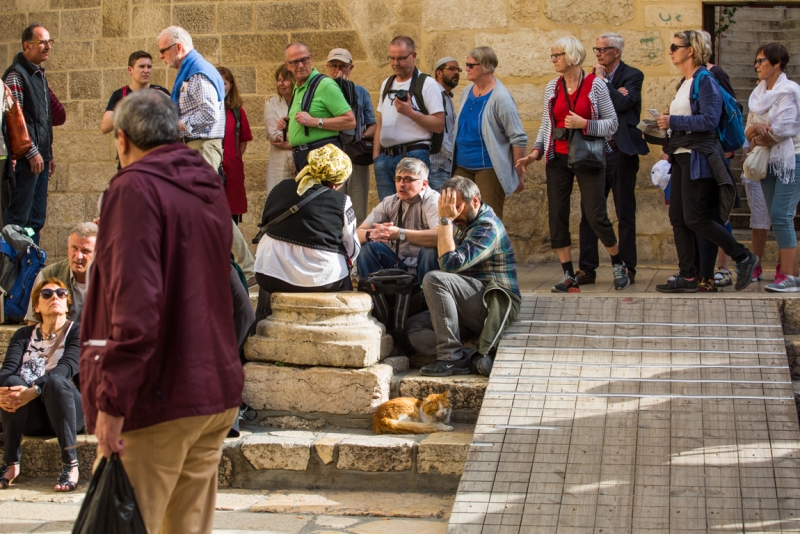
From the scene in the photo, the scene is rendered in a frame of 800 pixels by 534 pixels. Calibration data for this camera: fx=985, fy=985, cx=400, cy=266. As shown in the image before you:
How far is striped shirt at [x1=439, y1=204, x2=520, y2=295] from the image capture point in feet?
19.5

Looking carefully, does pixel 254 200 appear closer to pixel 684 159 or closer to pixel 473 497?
pixel 684 159

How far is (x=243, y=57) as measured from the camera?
9.54m

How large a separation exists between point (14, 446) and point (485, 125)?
154 inches

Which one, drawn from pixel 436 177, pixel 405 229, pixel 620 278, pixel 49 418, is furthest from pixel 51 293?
pixel 620 278

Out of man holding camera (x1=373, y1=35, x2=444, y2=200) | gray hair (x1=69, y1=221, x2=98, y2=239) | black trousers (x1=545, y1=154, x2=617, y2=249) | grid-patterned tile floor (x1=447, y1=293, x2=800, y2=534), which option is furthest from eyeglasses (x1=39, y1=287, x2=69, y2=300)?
black trousers (x1=545, y1=154, x2=617, y2=249)

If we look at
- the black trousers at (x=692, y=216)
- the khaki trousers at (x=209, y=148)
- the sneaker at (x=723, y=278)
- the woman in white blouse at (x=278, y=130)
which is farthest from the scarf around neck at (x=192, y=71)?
the sneaker at (x=723, y=278)

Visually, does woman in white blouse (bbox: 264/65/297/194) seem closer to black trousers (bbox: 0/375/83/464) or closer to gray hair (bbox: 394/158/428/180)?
gray hair (bbox: 394/158/428/180)

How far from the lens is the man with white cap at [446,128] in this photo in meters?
7.95

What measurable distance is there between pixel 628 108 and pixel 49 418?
4.47 metres

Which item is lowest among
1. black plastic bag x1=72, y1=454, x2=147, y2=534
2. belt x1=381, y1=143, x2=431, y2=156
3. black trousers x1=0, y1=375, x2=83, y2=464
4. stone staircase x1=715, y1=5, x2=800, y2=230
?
black trousers x1=0, y1=375, x2=83, y2=464

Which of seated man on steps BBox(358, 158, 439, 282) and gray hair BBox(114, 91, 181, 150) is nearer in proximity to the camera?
gray hair BBox(114, 91, 181, 150)

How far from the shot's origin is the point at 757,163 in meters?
6.67

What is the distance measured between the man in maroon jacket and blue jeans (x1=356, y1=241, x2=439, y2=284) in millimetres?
3238

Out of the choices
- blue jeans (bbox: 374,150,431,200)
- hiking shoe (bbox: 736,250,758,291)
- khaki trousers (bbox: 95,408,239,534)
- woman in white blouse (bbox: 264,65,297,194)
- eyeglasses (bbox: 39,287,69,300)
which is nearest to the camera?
khaki trousers (bbox: 95,408,239,534)
